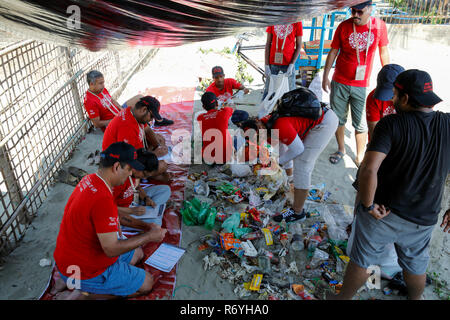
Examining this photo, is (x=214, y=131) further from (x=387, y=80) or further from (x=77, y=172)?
(x=387, y=80)

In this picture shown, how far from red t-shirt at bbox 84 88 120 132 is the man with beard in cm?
388

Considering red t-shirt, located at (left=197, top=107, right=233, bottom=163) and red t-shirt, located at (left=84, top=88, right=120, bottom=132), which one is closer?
red t-shirt, located at (left=197, top=107, right=233, bottom=163)

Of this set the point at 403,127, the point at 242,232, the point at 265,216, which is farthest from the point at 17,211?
the point at 403,127

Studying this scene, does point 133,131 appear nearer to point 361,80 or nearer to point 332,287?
point 332,287

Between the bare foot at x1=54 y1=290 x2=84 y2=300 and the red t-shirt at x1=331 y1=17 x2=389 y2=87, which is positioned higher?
the red t-shirt at x1=331 y1=17 x2=389 y2=87

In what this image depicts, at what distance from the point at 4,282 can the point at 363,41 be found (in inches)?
182

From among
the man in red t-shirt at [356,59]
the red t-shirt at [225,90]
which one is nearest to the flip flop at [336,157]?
the man in red t-shirt at [356,59]

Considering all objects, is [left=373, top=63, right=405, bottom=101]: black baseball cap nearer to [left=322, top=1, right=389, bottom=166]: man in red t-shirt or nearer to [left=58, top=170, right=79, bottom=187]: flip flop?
[left=322, top=1, right=389, bottom=166]: man in red t-shirt

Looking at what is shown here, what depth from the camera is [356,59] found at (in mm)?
4145

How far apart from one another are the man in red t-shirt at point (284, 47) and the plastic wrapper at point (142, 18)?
2596mm

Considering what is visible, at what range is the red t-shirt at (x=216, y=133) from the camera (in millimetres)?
4277

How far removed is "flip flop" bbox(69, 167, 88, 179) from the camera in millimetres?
4324

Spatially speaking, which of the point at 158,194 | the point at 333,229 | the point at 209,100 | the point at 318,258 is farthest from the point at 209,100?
the point at 318,258

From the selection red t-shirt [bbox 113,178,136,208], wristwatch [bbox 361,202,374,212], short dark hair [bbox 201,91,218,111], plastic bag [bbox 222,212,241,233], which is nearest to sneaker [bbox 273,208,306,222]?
plastic bag [bbox 222,212,241,233]
